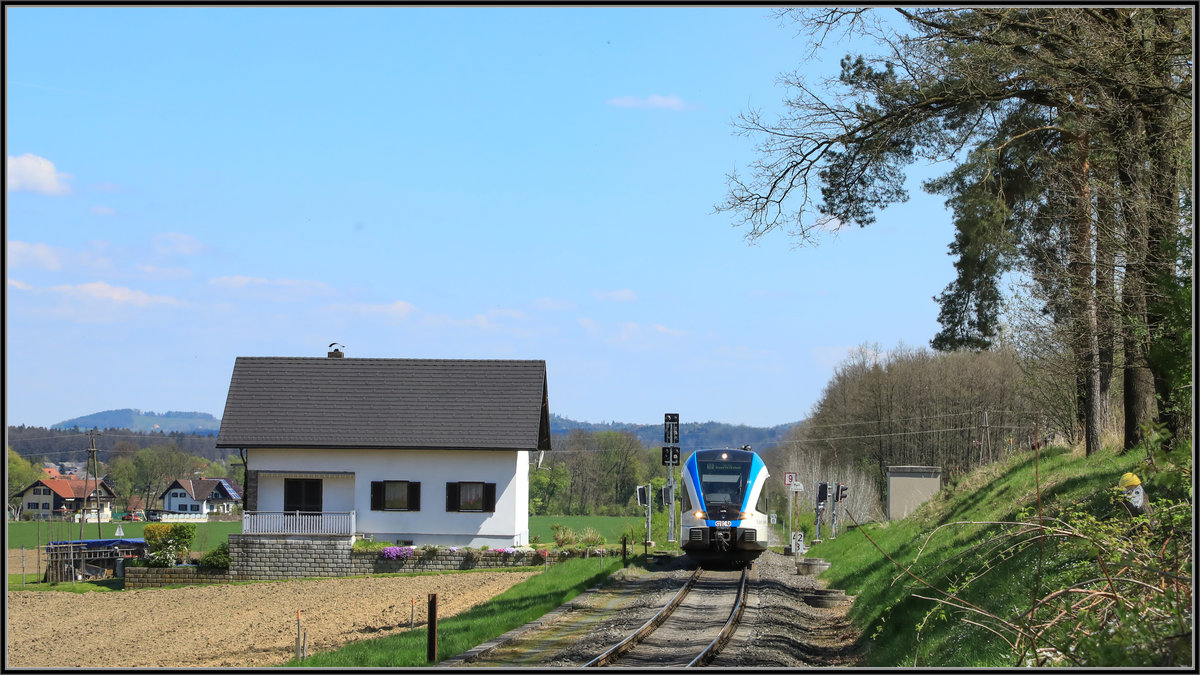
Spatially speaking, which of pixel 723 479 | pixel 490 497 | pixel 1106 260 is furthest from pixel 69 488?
pixel 1106 260

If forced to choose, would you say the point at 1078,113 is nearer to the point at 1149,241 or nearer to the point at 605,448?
the point at 1149,241

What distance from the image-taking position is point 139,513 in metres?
107

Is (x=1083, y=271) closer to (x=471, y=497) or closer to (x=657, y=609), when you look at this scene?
(x=657, y=609)

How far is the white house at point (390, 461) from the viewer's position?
116ft

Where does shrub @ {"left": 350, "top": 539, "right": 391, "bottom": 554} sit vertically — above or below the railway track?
below

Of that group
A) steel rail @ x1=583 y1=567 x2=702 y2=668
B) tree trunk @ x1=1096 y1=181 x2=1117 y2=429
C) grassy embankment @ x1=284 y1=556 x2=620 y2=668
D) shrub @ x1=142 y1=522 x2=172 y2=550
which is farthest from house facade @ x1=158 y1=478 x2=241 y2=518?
tree trunk @ x1=1096 y1=181 x2=1117 y2=429

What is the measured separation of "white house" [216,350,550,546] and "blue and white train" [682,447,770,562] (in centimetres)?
1231

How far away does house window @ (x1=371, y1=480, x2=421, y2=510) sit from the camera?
35781mm

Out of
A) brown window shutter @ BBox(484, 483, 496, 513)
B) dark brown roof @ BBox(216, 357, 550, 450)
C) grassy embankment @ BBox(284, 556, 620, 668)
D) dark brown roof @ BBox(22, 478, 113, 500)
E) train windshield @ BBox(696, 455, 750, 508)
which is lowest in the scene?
dark brown roof @ BBox(22, 478, 113, 500)

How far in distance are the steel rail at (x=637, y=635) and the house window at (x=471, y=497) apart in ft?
52.0

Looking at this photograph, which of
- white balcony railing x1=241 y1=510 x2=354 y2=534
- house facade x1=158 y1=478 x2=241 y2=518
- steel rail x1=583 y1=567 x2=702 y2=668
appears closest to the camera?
steel rail x1=583 y1=567 x2=702 y2=668

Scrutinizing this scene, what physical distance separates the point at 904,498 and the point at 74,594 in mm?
27847

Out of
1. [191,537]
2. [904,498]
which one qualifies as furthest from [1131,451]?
[191,537]

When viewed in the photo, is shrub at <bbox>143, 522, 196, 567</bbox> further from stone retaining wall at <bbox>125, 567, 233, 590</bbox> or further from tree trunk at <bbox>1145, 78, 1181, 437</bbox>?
tree trunk at <bbox>1145, 78, 1181, 437</bbox>
